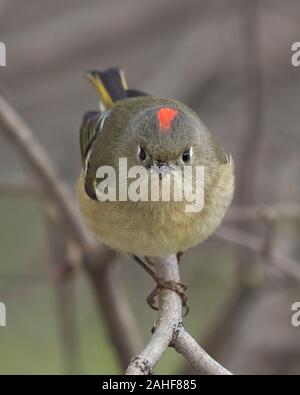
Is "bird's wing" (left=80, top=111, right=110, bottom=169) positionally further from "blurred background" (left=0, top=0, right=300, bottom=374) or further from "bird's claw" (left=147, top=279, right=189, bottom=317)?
"bird's claw" (left=147, top=279, right=189, bottom=317)

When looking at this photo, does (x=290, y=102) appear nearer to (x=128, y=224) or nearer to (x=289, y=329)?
(x=289, y=329)

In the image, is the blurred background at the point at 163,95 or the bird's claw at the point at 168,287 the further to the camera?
the blurred background at the point at 163,95

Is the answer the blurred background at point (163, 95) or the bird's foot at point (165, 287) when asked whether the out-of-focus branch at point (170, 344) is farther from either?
the blurred background at point (163, 95)

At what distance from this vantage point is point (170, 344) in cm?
210

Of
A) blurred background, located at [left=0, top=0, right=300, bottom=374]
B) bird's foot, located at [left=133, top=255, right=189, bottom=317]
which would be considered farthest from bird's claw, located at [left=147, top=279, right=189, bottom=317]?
blurred background, located at [left=0, top=0, right=300, bottom=374]

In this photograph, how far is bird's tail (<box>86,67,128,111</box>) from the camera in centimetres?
318

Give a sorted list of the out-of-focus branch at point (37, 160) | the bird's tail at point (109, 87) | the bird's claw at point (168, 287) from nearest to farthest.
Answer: the bird's claw at point (168, 287) → the out-of-focus branch at point (37, 160) → the bird's tail at point (109, 87)

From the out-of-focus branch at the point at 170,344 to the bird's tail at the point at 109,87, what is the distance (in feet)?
3.06

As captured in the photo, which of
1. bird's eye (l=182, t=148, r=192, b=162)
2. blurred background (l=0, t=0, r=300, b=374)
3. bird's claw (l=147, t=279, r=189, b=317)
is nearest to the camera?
→ bird's eye (l=182, t=148, r=192, b=162)

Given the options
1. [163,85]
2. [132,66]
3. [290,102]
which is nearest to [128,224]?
[163,85]

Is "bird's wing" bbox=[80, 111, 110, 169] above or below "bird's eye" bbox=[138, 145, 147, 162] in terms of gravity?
above

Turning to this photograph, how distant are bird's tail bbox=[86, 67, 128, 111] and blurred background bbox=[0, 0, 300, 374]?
18.7 inches

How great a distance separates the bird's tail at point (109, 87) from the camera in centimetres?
318

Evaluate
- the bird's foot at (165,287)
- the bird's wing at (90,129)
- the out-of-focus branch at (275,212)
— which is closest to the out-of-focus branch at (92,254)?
the bird's wing at (90,129)
